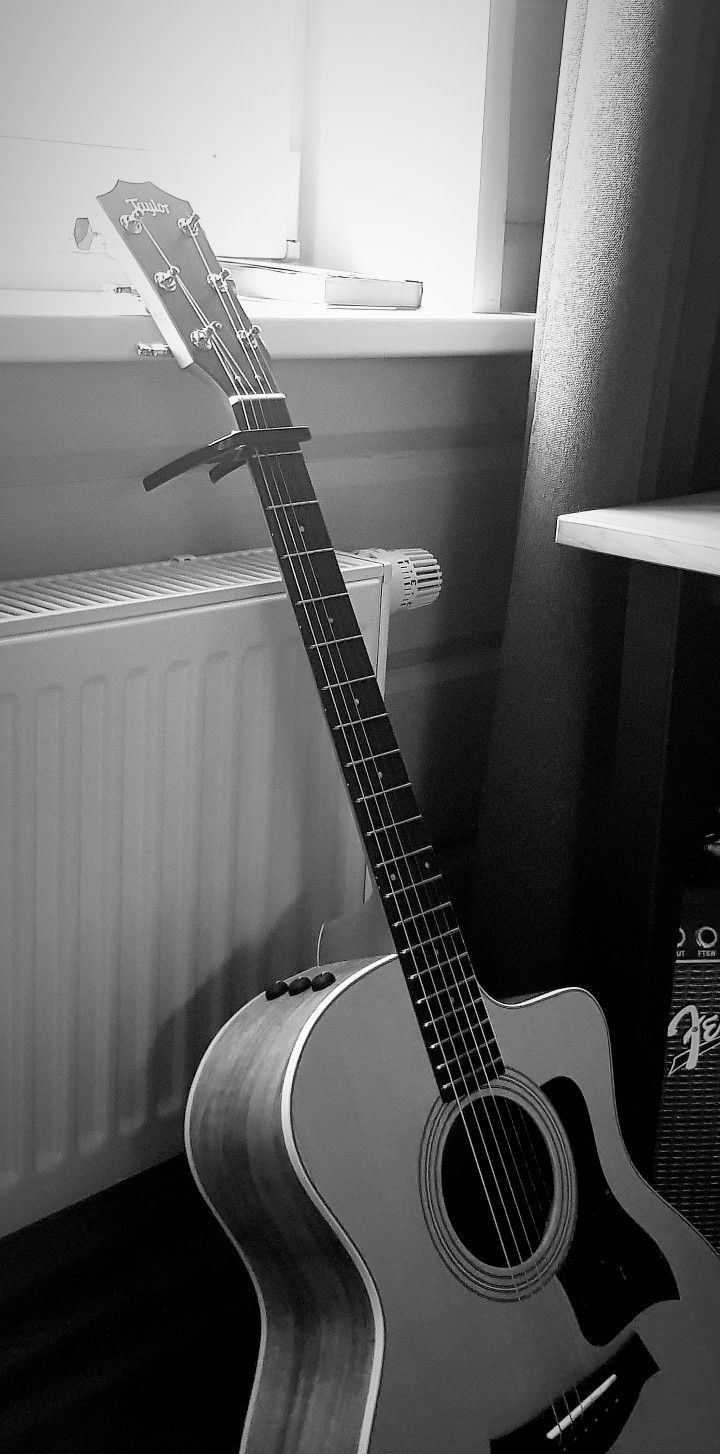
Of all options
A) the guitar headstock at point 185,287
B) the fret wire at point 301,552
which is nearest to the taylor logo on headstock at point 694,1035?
the fret wire at point 301,552

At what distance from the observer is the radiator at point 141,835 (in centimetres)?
90

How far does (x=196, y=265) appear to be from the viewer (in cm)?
97

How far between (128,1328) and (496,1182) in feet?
1.26

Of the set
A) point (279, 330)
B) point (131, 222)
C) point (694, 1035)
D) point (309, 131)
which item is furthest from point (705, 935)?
point (309, 131)

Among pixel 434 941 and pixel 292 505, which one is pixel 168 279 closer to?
pixel 292 505

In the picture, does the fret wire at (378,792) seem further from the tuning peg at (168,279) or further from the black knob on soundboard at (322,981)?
the tuning peg at (168,279)

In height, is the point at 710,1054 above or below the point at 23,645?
below

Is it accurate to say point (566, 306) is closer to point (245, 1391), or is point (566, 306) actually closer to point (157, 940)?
point (157, 940)

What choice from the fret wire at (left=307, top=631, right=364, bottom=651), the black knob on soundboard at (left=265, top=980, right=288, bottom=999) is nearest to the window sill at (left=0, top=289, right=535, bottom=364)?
the fret wire at (left=307, top=631, right=364, bottom=651)

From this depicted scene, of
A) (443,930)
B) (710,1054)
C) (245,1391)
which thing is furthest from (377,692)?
(245,1391)

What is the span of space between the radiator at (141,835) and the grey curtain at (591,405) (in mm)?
177

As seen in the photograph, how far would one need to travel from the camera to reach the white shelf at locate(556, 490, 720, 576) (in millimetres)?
946

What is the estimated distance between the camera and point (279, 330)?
106cm

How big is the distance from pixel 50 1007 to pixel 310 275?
700 mm
